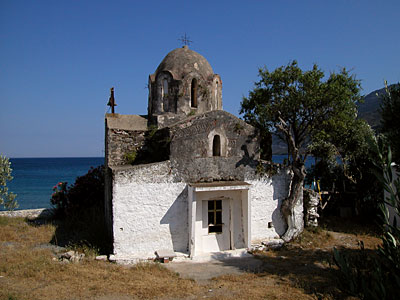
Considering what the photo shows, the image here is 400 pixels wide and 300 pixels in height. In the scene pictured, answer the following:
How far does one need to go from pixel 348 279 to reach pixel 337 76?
11433 mm

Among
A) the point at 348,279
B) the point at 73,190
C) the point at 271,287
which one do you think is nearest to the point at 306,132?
the point at 271,287

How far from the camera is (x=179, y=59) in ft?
49.0

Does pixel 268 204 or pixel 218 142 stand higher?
pixel 218 142

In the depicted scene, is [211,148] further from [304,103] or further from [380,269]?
[380,269]

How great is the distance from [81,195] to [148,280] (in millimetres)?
9975

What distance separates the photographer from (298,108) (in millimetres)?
13352

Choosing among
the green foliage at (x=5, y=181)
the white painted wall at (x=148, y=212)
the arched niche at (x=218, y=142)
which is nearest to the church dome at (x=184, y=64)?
the arched niche at (x=218, y=142)

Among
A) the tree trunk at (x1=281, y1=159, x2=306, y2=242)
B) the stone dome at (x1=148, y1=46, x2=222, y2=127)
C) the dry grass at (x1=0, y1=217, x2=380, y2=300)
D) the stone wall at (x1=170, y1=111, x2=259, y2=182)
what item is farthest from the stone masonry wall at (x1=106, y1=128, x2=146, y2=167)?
the tree trunk at (x1=281, y1=159, x2=306, y2=242)

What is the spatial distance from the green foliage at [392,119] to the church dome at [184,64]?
8.70 m

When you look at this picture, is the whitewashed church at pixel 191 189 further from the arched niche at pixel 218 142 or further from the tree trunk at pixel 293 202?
the tree trunk at pixel 293 202

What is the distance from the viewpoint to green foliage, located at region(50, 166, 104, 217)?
16.7m

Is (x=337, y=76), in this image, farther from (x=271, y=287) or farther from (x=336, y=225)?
(x=271, y=287)

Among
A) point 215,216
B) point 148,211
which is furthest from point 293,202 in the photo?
point 148,211

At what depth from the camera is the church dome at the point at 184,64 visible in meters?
14.5
